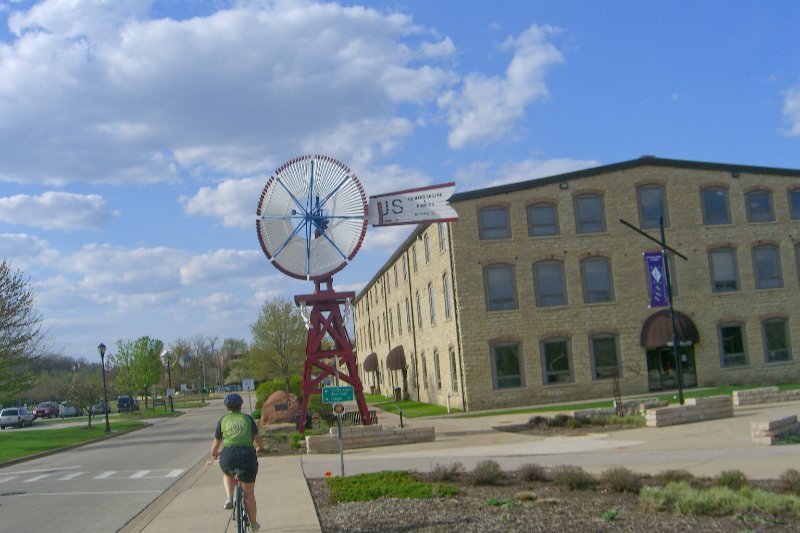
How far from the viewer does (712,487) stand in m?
10.5

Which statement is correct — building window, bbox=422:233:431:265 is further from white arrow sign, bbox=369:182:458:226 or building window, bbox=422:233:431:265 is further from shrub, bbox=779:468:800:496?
shrub, bbox=779:468:800:496

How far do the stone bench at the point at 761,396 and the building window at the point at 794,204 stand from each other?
13.5 metres

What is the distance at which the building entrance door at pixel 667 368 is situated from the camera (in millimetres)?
36469

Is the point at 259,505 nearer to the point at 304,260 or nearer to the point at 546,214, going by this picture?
the point at 304,260

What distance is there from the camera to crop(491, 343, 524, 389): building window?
35.0m

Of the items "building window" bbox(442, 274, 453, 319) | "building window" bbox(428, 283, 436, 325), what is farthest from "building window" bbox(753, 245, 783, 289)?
"building window" bbox(428, 283, 436, 325)

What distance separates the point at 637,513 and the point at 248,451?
15.7 feet

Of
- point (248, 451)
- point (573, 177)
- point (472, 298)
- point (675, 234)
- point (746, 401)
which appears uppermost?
point (573, 177)

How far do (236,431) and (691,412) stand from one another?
57.4 feet

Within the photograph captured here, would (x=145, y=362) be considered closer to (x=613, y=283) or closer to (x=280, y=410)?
(x=280, y=410)

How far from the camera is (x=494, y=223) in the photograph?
35812 mm

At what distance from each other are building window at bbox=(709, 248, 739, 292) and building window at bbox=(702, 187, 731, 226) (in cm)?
146

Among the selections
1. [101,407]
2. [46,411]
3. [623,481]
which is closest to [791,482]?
[623,481]

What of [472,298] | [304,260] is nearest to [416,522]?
[304,260]
